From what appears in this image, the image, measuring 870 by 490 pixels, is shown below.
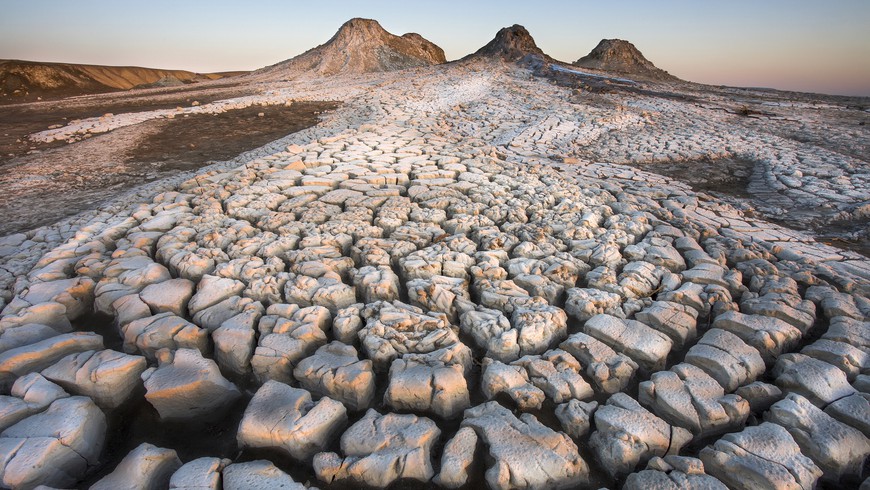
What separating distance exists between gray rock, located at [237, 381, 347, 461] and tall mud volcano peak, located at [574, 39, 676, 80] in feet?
76.0

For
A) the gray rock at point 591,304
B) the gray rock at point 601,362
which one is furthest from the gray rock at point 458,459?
the gray rock at point 591,304

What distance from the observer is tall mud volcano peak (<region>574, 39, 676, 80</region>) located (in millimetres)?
21656

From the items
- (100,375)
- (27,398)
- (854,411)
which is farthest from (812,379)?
(27,398)

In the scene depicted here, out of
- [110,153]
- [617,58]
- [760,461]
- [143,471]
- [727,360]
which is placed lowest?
[143,471]

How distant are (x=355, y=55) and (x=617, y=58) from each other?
1335cm

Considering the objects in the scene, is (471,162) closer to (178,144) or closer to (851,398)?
(851,398)

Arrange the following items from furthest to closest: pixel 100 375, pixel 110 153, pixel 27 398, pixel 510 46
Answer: pixel 510 46 < pixel 110 153 < pixel 100 375 < pixel 27 398

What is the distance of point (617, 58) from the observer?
22.3 m

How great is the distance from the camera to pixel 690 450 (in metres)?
1.74

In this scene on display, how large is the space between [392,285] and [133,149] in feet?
20.7

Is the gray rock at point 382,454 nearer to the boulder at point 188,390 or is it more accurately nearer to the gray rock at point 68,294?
the boulder at point 188,390

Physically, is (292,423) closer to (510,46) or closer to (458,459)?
(458,459)

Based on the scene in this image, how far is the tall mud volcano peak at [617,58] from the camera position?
71.1 ft

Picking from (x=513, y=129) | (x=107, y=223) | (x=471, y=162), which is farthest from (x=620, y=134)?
(x=107, y=223)
